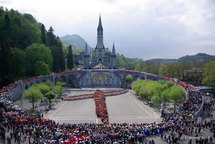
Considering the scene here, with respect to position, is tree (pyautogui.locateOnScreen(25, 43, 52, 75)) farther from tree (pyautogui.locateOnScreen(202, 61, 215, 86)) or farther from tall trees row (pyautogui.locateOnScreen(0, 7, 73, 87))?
tree (pyautogui.locateOnScreen(202, 61, 215, 86))

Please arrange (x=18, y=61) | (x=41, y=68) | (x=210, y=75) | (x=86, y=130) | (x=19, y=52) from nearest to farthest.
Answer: (x=86, y=130)
(x=18, y=61)
(x=19, y=52)
(x=210, y=75)
(x=41, y=68)

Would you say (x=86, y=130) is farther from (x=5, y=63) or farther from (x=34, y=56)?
(x=34, y=56)

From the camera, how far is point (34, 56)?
163 feet

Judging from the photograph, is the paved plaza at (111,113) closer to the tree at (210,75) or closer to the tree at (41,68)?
the tree at (41,68)

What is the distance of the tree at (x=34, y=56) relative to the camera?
162 ft

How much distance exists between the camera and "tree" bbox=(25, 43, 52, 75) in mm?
49528

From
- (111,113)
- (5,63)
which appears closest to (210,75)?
(111,113)

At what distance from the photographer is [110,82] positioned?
2500 inches

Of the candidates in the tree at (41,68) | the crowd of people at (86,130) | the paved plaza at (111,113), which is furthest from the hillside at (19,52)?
the crowd of people at (86,130)

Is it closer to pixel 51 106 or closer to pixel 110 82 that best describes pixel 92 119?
pixel 51 106

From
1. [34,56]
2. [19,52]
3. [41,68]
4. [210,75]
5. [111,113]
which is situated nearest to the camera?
[111,113]

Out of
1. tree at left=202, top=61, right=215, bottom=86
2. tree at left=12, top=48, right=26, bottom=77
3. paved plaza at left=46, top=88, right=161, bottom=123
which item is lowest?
paved plaza at left=46, top=88, right=161, bottom=123

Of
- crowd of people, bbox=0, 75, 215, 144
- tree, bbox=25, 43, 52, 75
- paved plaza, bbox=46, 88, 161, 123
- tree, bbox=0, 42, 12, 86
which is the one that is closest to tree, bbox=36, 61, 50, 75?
tree, bbox=25, 43, 52, 75

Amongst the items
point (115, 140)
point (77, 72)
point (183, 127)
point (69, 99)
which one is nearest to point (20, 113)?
point (115, 140)
